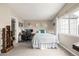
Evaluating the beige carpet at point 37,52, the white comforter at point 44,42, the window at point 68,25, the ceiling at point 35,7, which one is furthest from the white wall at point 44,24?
the beige carpet at point 37,52

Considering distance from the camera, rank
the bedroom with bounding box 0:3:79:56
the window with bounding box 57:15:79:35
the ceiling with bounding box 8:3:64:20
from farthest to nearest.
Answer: the window with bounding box 57:15:79:35 → the ceiling with bounding box 8:3:64:20 → the bedroom with bounding box 0:3:79:56

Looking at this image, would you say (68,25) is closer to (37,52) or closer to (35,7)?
(35,7)

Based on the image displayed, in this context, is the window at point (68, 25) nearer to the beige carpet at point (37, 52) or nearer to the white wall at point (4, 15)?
the beige carpet at point (37, 52)

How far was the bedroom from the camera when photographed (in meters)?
6.29

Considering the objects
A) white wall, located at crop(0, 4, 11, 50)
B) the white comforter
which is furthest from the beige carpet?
white wall, located at crop(0, 4, 11, 50)

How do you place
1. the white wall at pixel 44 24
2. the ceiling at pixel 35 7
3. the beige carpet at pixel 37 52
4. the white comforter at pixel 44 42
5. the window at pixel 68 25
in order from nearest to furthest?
the beige carpet at pixel 37 52, the ceiling at pixel 35 7, the white comforter at pixel 44 42, the window at pixel 68 25, the white wall at pixel 44 24

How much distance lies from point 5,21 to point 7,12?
0.50 metres

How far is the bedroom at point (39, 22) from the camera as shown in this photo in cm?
629

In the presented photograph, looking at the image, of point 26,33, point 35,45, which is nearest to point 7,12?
point 35,45

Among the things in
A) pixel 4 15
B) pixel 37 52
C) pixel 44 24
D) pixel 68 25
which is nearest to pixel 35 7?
pixel 4 15

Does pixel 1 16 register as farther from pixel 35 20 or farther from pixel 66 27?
pixel 35 20

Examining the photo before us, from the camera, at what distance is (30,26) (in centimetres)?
1335

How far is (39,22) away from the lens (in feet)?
43.2

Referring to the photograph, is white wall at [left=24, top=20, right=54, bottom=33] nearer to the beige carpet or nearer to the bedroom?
the bedroom
